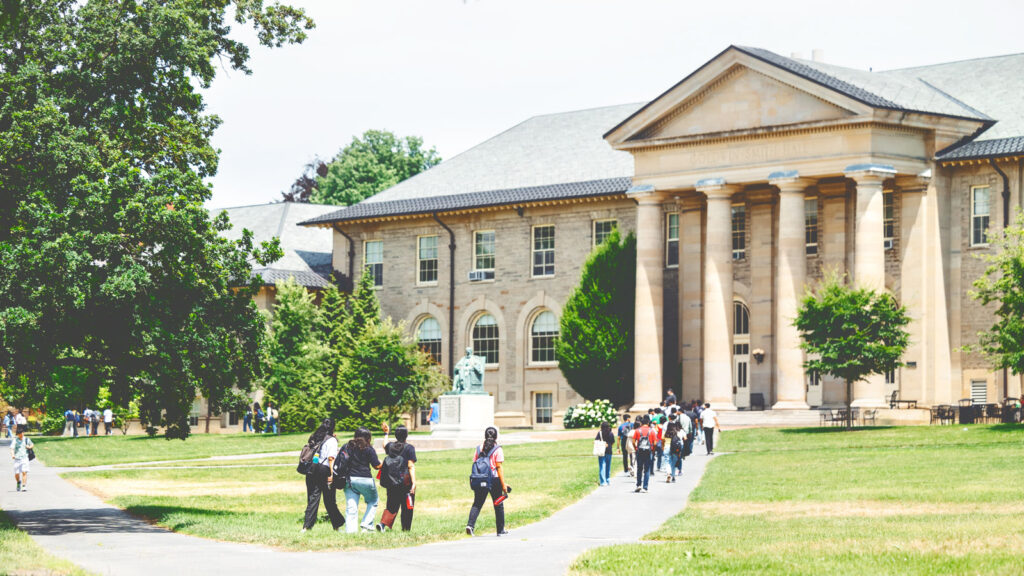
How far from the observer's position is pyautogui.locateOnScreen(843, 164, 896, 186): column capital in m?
52.1

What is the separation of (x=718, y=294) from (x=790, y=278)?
117 inches

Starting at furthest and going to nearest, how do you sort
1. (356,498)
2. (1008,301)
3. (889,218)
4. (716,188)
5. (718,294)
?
(716,188)
(718,294)
(889,218)
(1008,301)
(356,498)

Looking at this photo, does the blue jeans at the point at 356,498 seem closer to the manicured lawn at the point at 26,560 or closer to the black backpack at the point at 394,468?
the black backpack at the point at 394,468

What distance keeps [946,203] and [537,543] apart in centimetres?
3629

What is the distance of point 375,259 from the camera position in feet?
235

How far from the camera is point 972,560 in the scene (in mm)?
17484

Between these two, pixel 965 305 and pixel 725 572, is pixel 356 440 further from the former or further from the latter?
pixel 965 305

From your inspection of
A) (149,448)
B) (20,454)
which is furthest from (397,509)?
(149,448)

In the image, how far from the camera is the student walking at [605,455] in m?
32.8

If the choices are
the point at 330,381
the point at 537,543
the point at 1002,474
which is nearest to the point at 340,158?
the point at 330,381

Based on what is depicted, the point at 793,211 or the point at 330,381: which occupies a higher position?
the point at 793,211

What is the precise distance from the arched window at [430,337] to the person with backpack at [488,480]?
152 feet

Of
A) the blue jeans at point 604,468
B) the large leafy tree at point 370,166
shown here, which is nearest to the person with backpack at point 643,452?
the blue jeans at point 604,468

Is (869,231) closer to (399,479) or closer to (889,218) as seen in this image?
(889,218)
